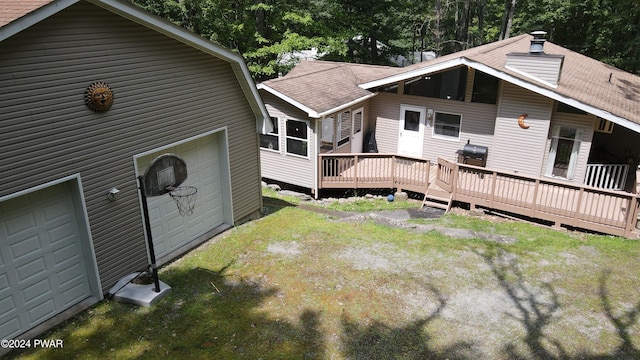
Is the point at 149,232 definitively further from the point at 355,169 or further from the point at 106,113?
the point at 355,169

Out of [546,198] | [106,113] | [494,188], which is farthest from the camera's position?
[494,188]

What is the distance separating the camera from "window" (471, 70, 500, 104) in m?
14.7

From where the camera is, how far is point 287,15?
77.7ft

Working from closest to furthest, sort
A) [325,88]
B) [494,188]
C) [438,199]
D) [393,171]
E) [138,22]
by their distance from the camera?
[138,22]
[494,188]
[438,199]
[393,171]
[325,88]

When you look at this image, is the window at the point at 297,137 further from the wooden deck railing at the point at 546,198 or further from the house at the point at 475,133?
the wooden deck railing at the point at 546,198

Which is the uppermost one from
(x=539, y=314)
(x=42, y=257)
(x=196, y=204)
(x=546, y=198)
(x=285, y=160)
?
(x=42, y=257)

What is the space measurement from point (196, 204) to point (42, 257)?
3.48 metres

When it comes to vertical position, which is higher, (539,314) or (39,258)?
(39,258)

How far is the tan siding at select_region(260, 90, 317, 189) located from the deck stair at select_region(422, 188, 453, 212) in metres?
3.92

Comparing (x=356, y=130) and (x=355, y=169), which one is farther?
(x=356, y=130)

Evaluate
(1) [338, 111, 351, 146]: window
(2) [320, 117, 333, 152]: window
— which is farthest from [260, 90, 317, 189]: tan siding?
(1) [338, 111, 351, 146]: window

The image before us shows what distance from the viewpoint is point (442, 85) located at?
1567cm

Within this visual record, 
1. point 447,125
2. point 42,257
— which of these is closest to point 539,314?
point 42,257

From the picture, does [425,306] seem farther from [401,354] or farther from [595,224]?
[595,224]
